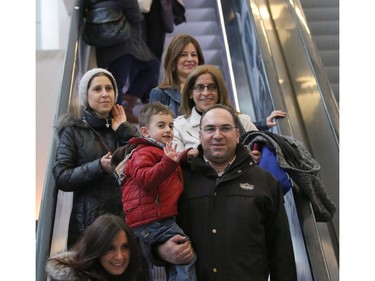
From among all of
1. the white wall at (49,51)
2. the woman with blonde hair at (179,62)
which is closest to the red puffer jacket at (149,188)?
the woman with blonde hair at (179,62)

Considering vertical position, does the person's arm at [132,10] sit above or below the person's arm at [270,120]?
above

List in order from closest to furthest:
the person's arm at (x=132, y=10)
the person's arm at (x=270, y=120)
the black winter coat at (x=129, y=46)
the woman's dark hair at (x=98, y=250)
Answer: the woman's dark hair at (x=98, y=250) → the person's arm at (x=270, y=120) → the person's arm at (x=132, y=10) → the black winter coat at (x=129, y=46)

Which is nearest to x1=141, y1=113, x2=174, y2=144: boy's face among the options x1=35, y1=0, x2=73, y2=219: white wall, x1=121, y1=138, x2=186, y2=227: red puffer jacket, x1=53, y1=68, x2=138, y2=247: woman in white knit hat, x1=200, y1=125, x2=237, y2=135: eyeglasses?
x1=121, y1=138, x2=186, y2=227: red puffer jacket

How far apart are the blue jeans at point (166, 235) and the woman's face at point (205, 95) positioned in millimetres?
1090

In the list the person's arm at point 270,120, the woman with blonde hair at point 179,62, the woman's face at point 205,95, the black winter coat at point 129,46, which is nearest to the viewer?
the woman's face at point 205,95

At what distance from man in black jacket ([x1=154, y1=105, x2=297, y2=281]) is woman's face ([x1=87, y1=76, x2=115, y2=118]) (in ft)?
2.99

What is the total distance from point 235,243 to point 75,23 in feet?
9.77

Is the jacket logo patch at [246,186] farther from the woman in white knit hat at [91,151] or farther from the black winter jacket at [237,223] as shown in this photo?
the woman in white knit hat at [91,151]

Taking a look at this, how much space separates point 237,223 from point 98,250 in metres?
0.66

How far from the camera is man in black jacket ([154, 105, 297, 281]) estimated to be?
344 centimetres

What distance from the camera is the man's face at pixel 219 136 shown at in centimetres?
349

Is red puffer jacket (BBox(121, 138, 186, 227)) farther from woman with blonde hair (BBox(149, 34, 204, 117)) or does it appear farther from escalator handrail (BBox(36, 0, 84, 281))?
woman with blonde hair (BBox(149, 34, 204, 117))
